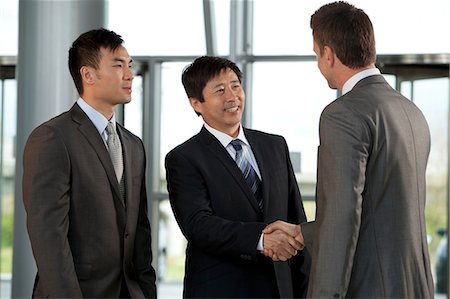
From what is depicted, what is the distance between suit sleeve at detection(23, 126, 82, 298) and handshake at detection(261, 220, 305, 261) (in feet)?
2.36

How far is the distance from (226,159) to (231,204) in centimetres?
18

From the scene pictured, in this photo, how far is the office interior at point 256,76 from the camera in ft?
25.7

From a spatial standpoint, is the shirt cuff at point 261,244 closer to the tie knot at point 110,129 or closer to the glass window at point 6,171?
the tie knot at point 110,129

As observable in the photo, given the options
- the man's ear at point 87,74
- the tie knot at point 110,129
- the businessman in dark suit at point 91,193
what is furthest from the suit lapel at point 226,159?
the man's ear at point 87,74

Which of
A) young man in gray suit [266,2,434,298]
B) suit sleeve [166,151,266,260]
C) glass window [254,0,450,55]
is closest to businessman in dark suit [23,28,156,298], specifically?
suit sleeve [166,151,266,260]

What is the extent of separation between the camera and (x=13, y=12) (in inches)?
329

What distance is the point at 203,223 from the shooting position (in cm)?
362

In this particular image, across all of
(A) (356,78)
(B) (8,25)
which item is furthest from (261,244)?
(B) (8,25)

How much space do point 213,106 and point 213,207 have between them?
41 cm

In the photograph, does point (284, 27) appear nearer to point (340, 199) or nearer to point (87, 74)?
point (87, 74)

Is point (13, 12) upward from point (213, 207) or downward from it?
upward

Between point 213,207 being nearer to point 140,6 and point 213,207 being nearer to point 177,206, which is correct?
point 177,206

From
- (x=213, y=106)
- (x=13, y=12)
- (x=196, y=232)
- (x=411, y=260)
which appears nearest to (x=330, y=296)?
(x=411, y=260)

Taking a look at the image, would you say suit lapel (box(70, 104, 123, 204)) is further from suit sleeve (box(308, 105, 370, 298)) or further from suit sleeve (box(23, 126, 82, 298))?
suit sleeve (box(308, 105, 370, 298))
